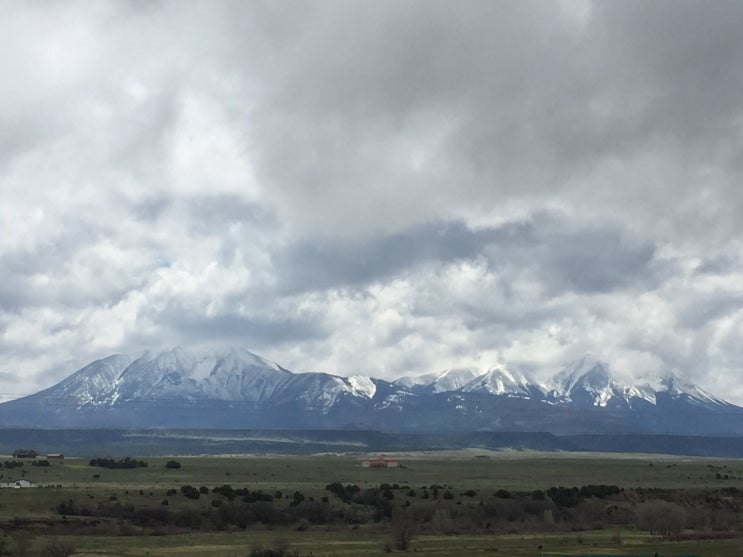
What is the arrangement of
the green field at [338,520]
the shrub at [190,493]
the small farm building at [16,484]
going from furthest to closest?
the small farm building at [16,484] → the shrub at [190,493] → the green field at [338,520]

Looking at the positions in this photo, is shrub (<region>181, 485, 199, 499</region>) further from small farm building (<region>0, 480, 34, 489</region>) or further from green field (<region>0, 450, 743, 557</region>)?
small farm building (<region>0, 480, 34, 489</region>)

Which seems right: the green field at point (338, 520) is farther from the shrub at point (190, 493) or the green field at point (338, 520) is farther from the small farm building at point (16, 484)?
the small farm building at point (16, 484)

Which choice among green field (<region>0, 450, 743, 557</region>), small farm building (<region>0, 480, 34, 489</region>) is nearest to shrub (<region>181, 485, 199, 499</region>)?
green field (<region>0, 450, 743, 557</region>)

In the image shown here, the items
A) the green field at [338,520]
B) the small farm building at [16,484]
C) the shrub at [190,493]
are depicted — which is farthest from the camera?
the small farm building at [16,484]

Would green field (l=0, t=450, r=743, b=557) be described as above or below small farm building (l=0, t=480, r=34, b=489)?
below

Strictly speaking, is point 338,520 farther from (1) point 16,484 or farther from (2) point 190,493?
(1) point 16,484

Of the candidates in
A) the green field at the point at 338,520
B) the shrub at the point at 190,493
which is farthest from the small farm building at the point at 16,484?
the shrub at the point at 190,493

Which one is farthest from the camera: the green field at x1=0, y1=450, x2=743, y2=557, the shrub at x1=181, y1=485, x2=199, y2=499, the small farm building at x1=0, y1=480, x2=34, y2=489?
the small farm building at x1=0, y1=480, x2=34, y2=489

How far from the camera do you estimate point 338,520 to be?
104 meters

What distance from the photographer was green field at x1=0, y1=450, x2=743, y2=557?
77375mm

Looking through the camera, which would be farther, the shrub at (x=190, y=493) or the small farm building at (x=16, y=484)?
the small farm building at (x=16, y=484)

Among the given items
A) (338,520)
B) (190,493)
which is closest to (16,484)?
(190,493)

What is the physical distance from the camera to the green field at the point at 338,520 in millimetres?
77375

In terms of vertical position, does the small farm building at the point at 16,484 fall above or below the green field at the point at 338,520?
above
